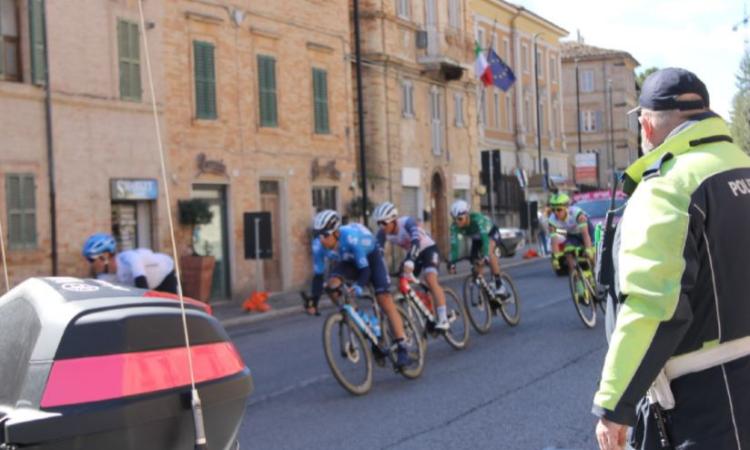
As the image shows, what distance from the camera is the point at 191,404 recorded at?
10.5ft

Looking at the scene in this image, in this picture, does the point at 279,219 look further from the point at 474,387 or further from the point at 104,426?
the point at 104,426

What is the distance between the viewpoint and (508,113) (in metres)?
56.1

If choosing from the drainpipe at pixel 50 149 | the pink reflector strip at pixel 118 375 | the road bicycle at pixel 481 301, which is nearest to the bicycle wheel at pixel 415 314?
the road bicycle at pixel 481 301

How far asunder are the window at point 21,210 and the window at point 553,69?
46.8 metres

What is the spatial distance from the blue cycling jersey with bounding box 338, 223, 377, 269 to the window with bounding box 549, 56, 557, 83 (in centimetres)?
5360

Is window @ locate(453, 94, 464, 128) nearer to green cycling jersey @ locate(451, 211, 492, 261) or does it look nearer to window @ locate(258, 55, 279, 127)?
window @ locate(258, 55, 279, 127)

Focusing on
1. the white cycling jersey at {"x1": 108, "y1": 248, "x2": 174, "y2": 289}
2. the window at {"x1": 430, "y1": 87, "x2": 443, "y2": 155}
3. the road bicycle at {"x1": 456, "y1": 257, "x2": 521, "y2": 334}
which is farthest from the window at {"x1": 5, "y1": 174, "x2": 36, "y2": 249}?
the window at {"x1": 430, "y1": 87, "x2": 443, "y2": 155}

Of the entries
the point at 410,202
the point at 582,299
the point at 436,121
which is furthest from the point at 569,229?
the point at 436,121

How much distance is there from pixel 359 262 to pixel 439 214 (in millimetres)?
27225

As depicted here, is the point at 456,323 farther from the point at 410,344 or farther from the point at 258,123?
the point at 258,123

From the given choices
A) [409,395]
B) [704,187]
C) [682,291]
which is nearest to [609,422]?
[682,291]

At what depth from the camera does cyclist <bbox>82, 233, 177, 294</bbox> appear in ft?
29.6

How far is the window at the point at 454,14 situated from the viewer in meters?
37.8

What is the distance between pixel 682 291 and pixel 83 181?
59.2ft
